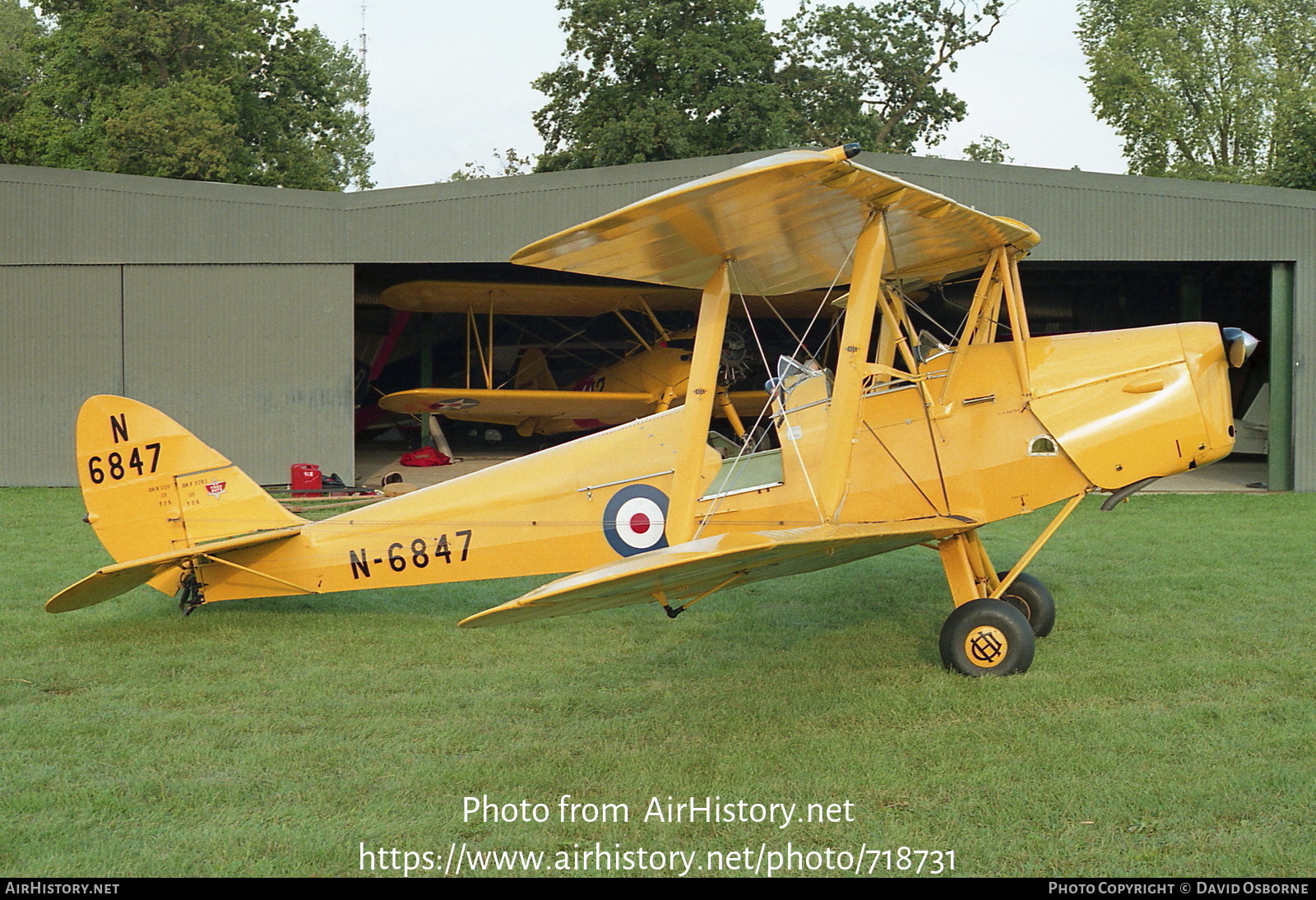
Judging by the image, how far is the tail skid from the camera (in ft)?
21.6

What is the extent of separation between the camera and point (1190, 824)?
361cm

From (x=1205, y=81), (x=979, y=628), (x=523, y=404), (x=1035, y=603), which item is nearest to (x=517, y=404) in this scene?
(x=523, y=404)

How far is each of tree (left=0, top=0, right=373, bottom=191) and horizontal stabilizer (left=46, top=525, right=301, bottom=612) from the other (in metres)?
27.5

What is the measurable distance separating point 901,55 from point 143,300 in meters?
33.1

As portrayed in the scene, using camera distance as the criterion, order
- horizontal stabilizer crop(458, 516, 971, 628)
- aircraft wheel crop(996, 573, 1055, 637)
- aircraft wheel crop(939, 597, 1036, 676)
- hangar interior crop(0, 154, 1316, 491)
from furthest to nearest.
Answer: hangar interior crop(0, 154, 1316, 491), aircraft wheel crop(996, 573, 1055, 637), aircraft wheel crop(939, 597, 1036, 676), horizontal stabilizer crop(458, 516, 971, 628)

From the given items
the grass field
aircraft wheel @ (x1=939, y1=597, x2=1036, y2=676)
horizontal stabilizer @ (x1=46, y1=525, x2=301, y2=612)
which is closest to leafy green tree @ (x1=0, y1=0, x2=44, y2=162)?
the grass field

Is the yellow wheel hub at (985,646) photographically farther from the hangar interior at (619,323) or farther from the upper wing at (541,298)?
the upper wing at (541,298)

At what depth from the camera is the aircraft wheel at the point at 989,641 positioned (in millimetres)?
5344

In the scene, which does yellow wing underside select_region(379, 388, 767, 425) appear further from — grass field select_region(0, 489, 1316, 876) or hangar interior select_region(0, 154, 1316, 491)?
grass field select_region(0, 489, 1316, 876)

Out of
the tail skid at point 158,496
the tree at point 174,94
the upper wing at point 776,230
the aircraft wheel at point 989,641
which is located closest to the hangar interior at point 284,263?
the tail skid at point 158,496

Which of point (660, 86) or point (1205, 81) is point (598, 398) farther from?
point (1205, 81)

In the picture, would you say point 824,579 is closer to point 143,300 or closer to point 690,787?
point 690,787

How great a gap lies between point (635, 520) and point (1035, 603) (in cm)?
257

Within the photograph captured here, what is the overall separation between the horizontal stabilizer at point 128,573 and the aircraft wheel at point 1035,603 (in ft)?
15.5
